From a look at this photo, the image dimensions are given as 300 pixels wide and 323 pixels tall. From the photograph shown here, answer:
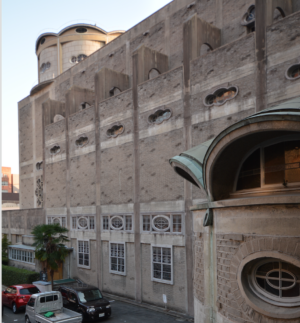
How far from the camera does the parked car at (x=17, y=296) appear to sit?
22.5m

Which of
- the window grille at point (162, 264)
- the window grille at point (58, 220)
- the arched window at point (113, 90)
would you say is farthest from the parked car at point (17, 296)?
the arched window at point (113, 90)

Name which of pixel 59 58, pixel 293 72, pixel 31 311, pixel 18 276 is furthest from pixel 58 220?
pixel 293 72

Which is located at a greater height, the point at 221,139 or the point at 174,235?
the point at 221,139

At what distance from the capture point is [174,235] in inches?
874

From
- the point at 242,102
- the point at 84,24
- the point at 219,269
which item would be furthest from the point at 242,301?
the point at 84,24

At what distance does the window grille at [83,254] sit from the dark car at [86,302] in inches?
303

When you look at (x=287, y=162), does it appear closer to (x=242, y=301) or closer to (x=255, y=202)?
(x=255, y=202)

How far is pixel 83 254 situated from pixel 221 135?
22.6 m

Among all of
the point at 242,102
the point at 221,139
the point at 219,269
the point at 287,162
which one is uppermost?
the point at 242,102

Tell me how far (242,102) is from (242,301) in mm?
12445

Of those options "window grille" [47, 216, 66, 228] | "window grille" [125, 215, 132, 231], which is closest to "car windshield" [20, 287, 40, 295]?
"window grille" [125, 215, 132, 231]

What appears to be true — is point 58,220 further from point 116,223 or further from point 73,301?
point 73,301

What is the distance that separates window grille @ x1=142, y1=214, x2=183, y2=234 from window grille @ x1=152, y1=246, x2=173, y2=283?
122 centimetres

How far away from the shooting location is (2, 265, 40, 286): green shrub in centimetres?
2861
